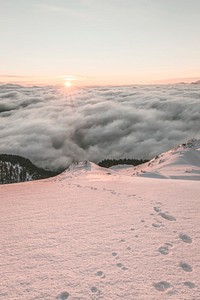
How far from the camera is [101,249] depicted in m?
6.09

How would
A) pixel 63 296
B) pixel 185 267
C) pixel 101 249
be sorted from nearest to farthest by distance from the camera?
pixel 63 296
pixel 185 267
pixel 101 249

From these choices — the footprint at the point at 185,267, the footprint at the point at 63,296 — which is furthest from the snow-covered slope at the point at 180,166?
the footprint at the point at 63,296

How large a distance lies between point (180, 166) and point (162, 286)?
2631 centimetres

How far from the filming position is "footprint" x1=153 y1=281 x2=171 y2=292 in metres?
4.70

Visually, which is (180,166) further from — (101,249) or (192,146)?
(101,249)

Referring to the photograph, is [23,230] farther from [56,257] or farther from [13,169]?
[13,169]

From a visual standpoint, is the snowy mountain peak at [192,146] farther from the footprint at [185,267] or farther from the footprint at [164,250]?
the footprint at [185,267]

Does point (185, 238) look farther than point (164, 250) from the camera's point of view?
Yes

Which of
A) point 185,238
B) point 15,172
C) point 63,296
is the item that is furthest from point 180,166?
point 15,172

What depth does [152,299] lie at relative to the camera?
175 inches

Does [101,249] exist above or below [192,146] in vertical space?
above

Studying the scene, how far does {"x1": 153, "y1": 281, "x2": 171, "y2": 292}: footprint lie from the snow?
15 mm

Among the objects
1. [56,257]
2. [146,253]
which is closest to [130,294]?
[146,253]

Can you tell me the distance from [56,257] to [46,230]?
1580 mm
